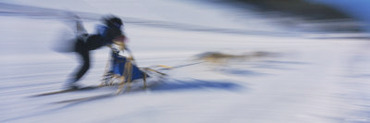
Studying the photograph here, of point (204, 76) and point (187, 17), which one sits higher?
point (187, 17)

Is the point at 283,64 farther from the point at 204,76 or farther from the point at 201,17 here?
the point at 201,17

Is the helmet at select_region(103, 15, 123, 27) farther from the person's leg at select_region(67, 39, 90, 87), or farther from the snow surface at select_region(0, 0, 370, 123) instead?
the snow surface at select_region(0, 0, 370, 123)

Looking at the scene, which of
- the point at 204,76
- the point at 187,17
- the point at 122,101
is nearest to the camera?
the point at 122,101

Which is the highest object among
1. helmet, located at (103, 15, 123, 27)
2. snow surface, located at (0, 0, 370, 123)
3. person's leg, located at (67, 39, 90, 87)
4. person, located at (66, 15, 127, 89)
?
helmet, located at (103, 15, 123, 27)

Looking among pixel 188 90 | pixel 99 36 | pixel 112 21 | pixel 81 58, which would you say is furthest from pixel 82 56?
pixel 188 90

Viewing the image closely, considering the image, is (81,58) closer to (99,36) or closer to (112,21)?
(99,36)

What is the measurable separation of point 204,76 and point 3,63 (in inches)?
125

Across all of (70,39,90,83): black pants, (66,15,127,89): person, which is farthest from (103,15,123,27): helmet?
(70,39,90,83): black pants

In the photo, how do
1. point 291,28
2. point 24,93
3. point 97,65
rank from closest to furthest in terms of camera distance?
point 24,93 → point 97,65 → point 291,28

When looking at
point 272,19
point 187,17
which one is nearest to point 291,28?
point 272,19

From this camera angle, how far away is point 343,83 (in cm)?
411

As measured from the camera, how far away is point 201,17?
47.0ft

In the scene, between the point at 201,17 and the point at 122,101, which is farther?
the point at 201,17

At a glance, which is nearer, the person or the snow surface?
the snow surface
